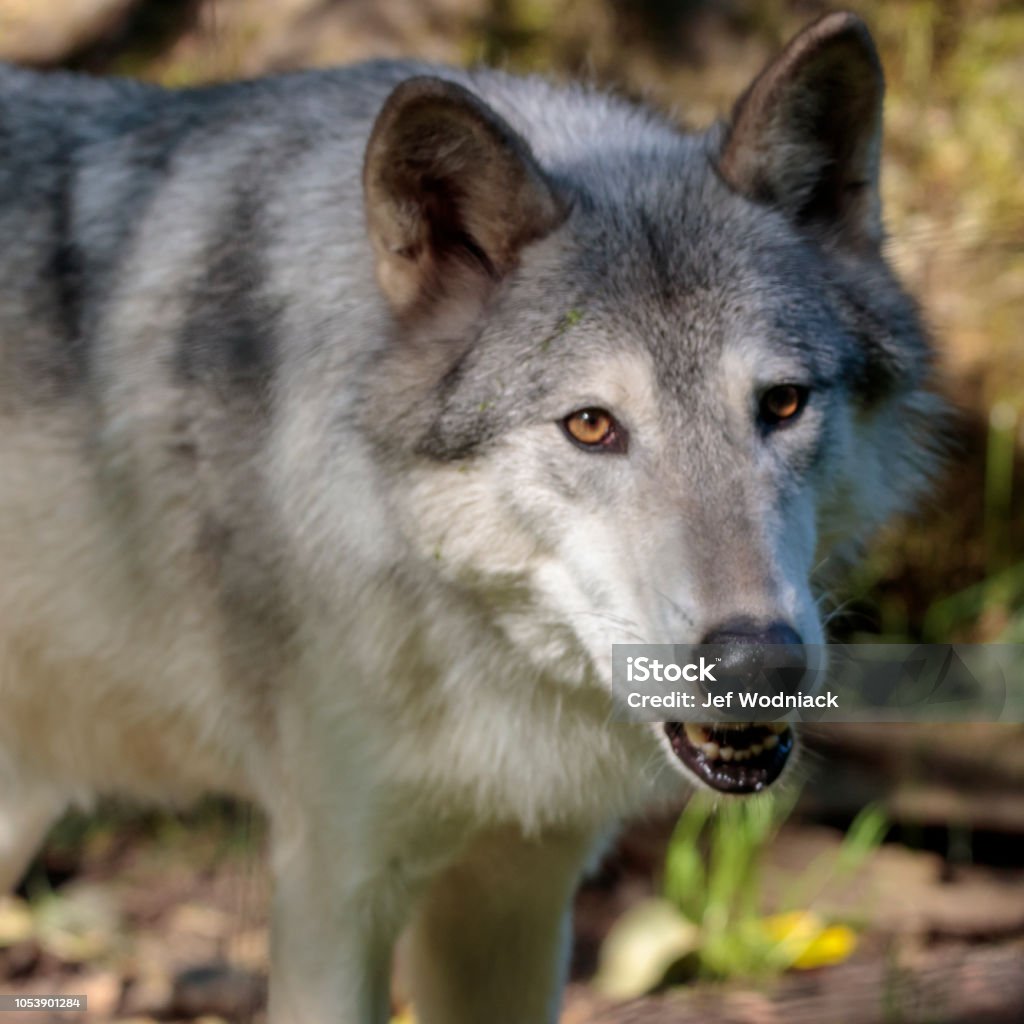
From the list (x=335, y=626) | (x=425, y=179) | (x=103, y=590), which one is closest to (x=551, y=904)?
(x=335, y=626)

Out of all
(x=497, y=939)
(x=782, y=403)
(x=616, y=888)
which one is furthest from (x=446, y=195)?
(x=616, y=888)

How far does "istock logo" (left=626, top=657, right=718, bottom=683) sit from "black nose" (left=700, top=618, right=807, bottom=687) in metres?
0.04

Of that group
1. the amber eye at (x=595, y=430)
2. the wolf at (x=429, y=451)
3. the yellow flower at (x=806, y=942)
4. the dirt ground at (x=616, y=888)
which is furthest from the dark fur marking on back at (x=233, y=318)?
the yellow flower at (x=806, y=942)

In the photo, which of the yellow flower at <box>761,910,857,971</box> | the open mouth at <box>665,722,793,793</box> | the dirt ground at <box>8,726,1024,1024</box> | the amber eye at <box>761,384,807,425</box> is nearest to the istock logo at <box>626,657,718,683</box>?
the open mouth at <box>665,722,793,793</box>

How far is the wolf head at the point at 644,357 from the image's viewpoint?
9.32ft

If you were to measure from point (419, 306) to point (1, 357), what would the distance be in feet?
4.14

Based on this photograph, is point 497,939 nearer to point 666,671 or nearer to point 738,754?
point 738,754

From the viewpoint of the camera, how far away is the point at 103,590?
12.4ft

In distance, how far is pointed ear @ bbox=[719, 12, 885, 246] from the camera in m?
3.12

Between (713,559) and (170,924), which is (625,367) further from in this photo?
(170,924)

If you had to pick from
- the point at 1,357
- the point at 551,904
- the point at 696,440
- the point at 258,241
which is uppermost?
the point at 258,241

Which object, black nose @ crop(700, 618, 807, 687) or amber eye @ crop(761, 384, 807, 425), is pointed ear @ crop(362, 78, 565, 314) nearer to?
amber eye @ crop(761, 384, 807, 425)

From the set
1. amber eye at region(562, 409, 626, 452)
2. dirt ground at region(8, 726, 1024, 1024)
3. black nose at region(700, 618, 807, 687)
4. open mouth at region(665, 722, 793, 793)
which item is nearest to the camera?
black nose at region(700, 618, 807, 687)

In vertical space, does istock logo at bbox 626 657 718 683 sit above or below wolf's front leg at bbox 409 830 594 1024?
above
